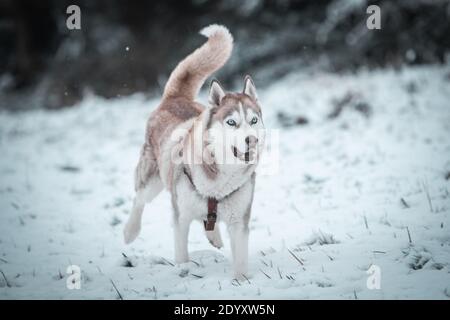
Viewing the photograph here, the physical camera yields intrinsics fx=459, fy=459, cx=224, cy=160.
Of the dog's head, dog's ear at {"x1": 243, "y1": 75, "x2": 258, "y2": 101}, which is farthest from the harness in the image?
dog's ear at {"x1": 243, "y1": 75, "x2": 258, "y2": 101}

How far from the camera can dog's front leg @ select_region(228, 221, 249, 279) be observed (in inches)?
129

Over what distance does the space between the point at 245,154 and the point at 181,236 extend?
0.83m

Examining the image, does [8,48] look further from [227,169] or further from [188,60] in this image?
[227,169]

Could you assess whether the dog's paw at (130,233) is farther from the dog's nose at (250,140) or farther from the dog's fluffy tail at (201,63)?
the dog's nose at (250,140)

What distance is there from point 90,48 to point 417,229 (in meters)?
12.9

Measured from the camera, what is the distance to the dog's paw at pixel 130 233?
14.0 feet

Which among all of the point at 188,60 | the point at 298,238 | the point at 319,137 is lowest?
the point at 298,238

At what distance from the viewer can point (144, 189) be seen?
14.2ft

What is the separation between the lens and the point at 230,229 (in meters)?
3.40

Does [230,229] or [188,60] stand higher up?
[188,60]

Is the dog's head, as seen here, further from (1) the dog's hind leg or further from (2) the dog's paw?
(2) the dog's paw

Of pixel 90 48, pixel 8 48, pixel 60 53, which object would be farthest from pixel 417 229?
pixel 8 48

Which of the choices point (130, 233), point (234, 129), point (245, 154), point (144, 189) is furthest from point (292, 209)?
point (234, 129)

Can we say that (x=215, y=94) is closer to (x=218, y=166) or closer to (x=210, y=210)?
(x=218, y=166)
